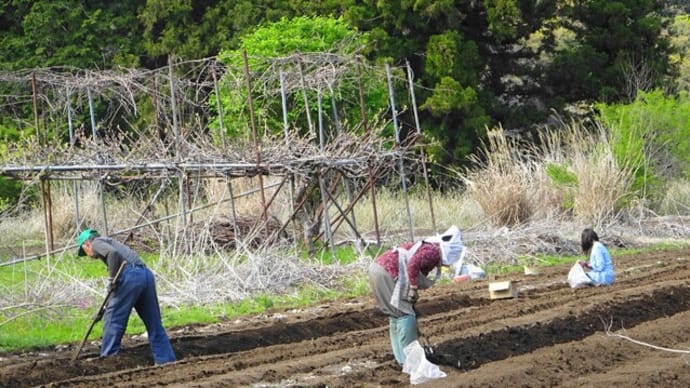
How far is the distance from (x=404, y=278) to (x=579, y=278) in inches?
265

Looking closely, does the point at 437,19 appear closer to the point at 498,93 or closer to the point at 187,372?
the point at 498,93

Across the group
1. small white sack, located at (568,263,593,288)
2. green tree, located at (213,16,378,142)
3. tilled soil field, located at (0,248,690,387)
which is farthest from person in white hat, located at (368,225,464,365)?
green tree, located at (213,16,378,142)

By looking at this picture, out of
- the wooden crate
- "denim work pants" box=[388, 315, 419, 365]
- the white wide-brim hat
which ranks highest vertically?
the white wide-brim hat

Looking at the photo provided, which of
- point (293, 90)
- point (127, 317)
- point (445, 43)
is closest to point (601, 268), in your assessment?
point (127, 317)

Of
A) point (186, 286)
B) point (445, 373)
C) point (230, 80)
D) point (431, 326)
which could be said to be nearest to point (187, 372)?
point (445, 373)

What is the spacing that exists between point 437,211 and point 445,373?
17539 millimetres

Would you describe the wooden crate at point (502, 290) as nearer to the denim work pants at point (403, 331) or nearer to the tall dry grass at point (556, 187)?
the denim work pants at point (403, 331)

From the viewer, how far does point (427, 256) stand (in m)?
10.7

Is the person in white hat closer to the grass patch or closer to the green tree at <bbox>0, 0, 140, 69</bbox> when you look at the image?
the grass patch

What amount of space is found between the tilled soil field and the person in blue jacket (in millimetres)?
178

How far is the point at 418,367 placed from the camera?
1053cm

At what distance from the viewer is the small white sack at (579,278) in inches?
668

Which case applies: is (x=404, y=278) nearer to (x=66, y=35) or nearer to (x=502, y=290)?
(x=502, y=290)

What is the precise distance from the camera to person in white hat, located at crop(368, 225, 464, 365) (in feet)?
35.1
